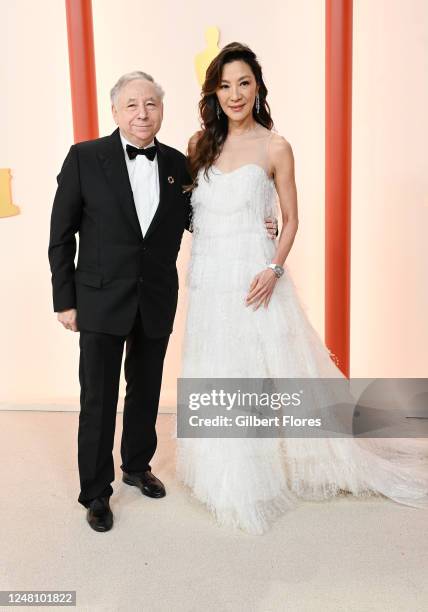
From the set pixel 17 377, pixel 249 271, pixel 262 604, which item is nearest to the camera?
pixel 262 604

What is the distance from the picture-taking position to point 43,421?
3.93 m

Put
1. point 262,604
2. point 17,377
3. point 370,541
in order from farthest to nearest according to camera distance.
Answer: point 17,377 → point 370,541 → point 262,604

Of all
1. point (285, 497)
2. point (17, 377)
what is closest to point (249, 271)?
point (285, 497)

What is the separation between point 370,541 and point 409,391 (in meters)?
1.66

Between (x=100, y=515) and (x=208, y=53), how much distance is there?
265 centimetres

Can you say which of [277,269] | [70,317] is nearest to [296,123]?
[277,269]

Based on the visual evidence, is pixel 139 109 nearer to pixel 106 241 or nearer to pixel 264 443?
pixel 106 241

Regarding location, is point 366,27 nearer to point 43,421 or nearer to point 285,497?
point 285,497

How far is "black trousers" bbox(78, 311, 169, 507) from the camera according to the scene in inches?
99.1

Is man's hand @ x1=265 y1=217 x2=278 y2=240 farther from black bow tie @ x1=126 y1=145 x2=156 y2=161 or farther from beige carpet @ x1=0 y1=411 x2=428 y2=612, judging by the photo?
beige carpet @ x1=0 y1=411 x2=428 y2=612

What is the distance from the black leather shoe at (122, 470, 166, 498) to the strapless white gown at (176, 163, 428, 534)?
0.17 metres

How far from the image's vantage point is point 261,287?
2584 millimetres

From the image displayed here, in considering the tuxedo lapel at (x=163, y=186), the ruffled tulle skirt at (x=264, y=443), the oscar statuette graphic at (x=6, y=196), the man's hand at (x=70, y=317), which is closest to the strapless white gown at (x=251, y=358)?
the ruffled tulle skirt at (x=264, y=443)

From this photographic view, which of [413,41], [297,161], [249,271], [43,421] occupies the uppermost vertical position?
[413,41]
